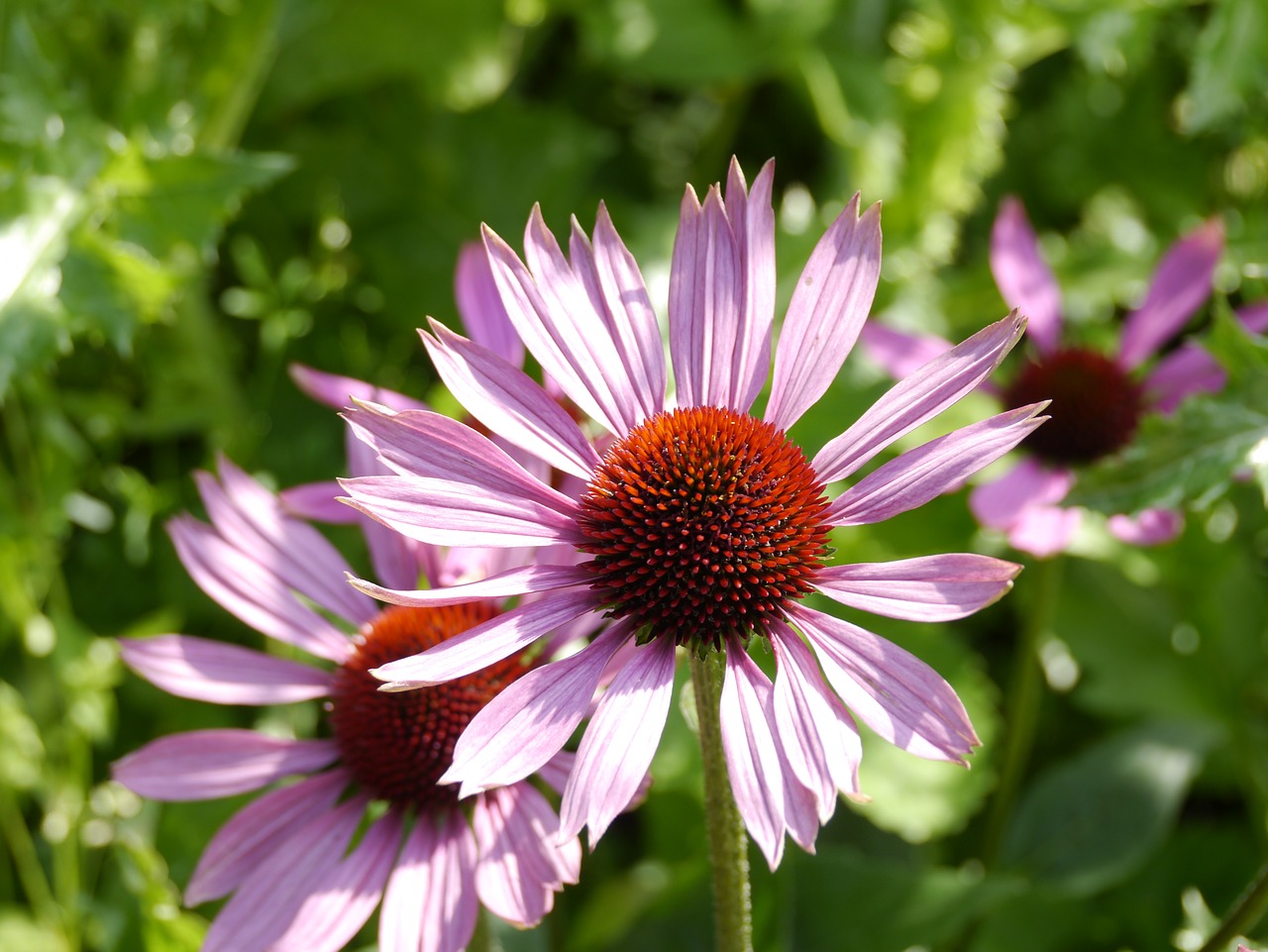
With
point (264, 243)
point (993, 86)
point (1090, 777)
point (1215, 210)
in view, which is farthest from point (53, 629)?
point (1215, 210)

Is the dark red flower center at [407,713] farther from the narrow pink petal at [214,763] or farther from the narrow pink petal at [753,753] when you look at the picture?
the narrow pink petal at [753,753]

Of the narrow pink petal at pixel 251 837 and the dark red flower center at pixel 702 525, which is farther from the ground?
the dark red flower center at pixel 702 525

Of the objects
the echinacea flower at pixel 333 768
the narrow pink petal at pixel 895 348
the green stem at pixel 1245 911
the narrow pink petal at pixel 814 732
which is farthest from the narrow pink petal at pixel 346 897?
the narrow pink petal at pixel 895 348

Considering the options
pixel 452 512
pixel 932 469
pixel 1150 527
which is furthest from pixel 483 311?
pixel 1150 527

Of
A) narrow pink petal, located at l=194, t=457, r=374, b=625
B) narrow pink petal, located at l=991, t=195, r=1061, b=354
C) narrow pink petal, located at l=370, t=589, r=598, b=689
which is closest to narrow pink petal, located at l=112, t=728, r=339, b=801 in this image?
narrow pink petal, located at l=194, t=457, r=374, b=625

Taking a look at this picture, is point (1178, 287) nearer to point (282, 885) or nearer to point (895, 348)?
point (895, 348)
